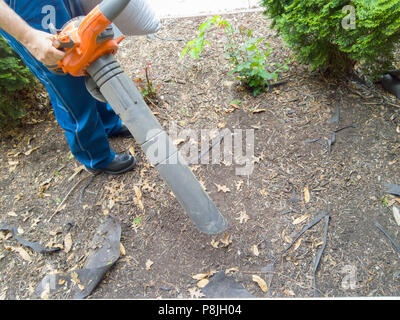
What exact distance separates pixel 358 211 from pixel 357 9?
57.7 inches

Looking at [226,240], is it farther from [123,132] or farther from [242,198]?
[123,132]

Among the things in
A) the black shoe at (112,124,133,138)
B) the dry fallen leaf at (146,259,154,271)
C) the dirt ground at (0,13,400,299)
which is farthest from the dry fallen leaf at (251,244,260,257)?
the black shoe at (112,124,133,138)

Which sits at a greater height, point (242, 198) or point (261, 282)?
point (242, 198)

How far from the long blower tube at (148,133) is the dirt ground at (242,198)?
452 millimetres

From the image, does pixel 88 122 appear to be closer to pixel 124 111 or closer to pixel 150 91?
pixel 124 111

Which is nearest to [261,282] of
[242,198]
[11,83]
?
[242,198]

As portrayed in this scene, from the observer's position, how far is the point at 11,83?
2.69 m

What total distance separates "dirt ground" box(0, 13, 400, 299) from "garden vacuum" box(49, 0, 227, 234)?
48cm

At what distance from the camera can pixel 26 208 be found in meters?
2.44

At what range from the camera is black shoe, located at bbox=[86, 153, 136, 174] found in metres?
2.43

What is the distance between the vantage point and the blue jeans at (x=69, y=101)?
5.24 ft

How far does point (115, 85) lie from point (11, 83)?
6.05 ft

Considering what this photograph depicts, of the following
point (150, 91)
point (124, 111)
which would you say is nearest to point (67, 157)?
point (150, 91)

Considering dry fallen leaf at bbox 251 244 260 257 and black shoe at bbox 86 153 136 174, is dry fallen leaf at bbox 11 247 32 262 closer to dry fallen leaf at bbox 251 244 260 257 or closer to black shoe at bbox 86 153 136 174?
black shoe at bbox 86 153 136 174
